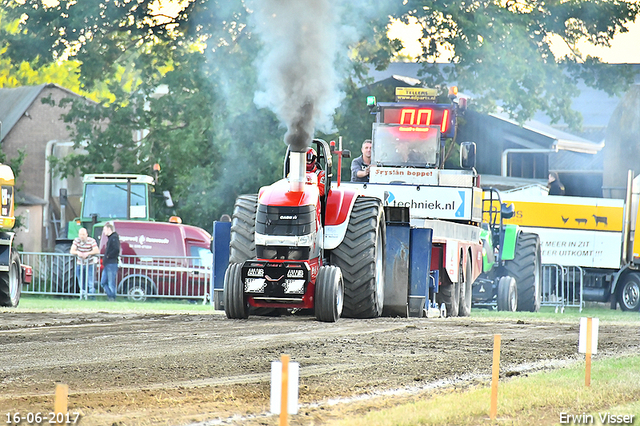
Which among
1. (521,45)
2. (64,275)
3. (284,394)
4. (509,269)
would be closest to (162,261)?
(64,275)

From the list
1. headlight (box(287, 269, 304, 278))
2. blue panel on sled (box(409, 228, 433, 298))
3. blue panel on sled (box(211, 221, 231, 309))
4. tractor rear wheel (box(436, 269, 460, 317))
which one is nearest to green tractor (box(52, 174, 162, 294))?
tractor rear wheel (box(436, 269, 460, 317))

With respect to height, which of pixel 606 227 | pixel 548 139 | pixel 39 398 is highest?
pixel 548 139

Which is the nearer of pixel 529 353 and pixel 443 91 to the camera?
pixel 529 353

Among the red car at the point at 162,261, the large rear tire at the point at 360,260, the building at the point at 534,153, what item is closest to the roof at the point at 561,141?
the building at the point at 534,153

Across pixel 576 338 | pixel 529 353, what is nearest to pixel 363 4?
pixel 576 338

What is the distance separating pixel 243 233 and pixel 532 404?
6.50m

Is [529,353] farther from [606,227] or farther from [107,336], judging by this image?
[606,227]

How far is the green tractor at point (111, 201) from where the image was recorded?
95.0ft

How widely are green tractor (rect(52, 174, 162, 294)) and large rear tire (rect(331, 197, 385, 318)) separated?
15981mm

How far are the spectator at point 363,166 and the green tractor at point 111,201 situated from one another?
1206 cm

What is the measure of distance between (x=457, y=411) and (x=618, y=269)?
2107cm

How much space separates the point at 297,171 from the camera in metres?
12.6

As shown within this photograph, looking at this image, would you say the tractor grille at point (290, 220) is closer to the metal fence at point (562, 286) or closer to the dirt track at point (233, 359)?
the dirt track at point (233, 359)

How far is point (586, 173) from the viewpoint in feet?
127
